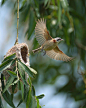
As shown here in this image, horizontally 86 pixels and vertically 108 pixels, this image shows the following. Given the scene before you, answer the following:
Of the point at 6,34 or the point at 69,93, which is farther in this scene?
the point at 69,93

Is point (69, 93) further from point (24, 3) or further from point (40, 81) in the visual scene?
point (24, 3)

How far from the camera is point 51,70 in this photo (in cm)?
607

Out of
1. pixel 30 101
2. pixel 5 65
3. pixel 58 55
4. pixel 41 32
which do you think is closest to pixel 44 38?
pixel 41 32

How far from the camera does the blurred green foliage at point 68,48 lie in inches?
187

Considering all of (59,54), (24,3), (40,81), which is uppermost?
(24,3)

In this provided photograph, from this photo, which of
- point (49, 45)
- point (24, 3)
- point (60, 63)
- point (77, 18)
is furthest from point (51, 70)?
point (49, 45)

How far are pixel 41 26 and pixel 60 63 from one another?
3.34 meters

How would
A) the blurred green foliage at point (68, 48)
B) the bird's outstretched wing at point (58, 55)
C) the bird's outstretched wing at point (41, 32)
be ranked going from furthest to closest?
the blurred green foliage at point (68, 48) → the bird's outstretched wing at point (58, 55) → the bird's outstretched wing at point (41, 32)

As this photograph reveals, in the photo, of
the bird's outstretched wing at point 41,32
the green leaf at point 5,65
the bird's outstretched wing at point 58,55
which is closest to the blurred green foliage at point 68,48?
the bird's outstretched wing at point 58,55

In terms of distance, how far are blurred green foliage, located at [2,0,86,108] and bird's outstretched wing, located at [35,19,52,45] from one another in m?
1.18

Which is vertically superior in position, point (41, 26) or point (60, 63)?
point (41, 26)

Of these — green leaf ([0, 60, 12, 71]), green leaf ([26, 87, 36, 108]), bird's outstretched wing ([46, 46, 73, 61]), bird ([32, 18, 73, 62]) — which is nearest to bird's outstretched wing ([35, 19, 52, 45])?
bird ([32, 18, 73, 62])

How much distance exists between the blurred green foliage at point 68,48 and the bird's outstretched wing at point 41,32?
118 cm

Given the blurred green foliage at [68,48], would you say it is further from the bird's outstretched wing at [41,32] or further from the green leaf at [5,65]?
the green leaf at [5,65]
